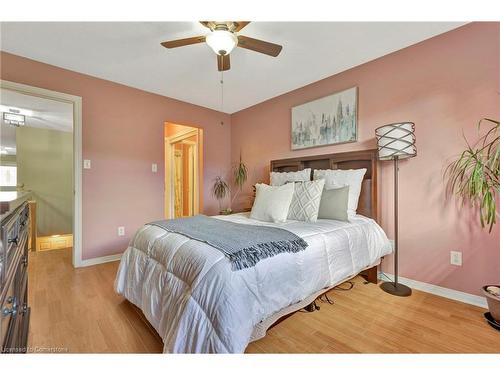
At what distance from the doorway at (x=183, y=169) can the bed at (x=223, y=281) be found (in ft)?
8.12

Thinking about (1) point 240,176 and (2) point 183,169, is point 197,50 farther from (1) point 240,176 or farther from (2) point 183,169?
(2) point 183,169

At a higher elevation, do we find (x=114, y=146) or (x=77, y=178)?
(x=114, y=146)

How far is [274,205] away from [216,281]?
1232 millimetres

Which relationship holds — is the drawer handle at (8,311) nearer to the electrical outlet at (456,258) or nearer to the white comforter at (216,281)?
the white comforter at (216,281)

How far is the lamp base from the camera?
2.06m

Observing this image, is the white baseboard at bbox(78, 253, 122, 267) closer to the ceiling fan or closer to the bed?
the bed

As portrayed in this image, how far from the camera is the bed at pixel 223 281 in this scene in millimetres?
1074

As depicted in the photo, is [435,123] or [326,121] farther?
[326,121]

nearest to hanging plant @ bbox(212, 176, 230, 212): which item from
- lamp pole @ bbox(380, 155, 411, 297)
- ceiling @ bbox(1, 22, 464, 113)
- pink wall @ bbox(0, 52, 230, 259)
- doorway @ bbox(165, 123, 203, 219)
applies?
doorway @ bbox(165, 123, 203, 219)

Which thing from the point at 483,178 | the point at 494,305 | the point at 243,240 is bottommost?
the point at 494,305

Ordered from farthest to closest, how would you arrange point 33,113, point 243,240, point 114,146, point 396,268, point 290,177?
1. point 33,113
2. point 114,146
3. point 290,177
4. point 396,268
5. point 243,240

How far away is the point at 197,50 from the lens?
2.31m

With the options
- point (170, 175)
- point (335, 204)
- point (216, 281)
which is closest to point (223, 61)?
point (335, 204)

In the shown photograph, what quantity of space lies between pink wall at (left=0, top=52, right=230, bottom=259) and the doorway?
738mm
